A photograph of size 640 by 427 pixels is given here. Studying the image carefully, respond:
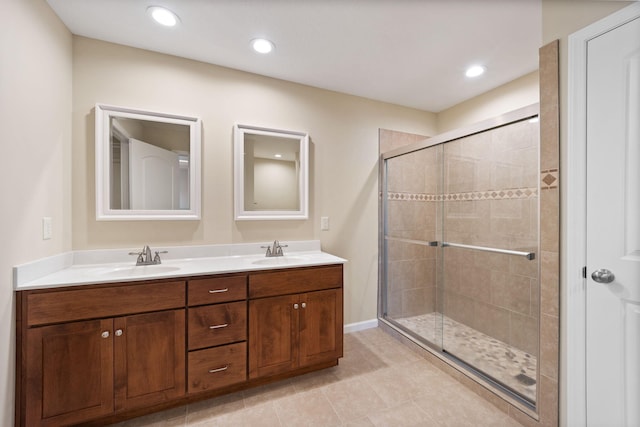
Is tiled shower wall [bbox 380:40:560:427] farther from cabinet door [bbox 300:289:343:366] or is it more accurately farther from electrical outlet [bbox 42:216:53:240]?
electrical outlet [bbox 42:216:53:240]

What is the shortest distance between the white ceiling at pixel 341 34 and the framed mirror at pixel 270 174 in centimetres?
55

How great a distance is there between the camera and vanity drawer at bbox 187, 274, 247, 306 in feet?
5.32

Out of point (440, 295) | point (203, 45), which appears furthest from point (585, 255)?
point (203, 45)

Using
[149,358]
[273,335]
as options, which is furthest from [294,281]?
[149,358]

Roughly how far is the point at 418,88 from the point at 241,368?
9.16ft

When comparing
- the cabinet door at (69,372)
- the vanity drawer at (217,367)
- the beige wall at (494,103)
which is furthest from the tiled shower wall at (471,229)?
the cabinet door at (69,372)

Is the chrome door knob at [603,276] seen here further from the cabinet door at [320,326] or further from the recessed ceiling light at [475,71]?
the recessed ceiling light at [475,71]

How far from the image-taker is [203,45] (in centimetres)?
191

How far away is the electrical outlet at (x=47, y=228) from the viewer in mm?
1533

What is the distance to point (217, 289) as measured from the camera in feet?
5.50

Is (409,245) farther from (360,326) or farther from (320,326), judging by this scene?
(320,326)

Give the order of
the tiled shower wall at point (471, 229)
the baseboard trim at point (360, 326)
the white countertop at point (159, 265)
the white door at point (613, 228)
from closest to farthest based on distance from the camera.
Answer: the white door at point (613, 228)
the white countertop at point (159, 265)
the tiled shower wall at point (471, 229)
the baseboard trim at point (360, 326)

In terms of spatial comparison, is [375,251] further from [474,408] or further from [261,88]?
[261,88]

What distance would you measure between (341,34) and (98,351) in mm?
2397
